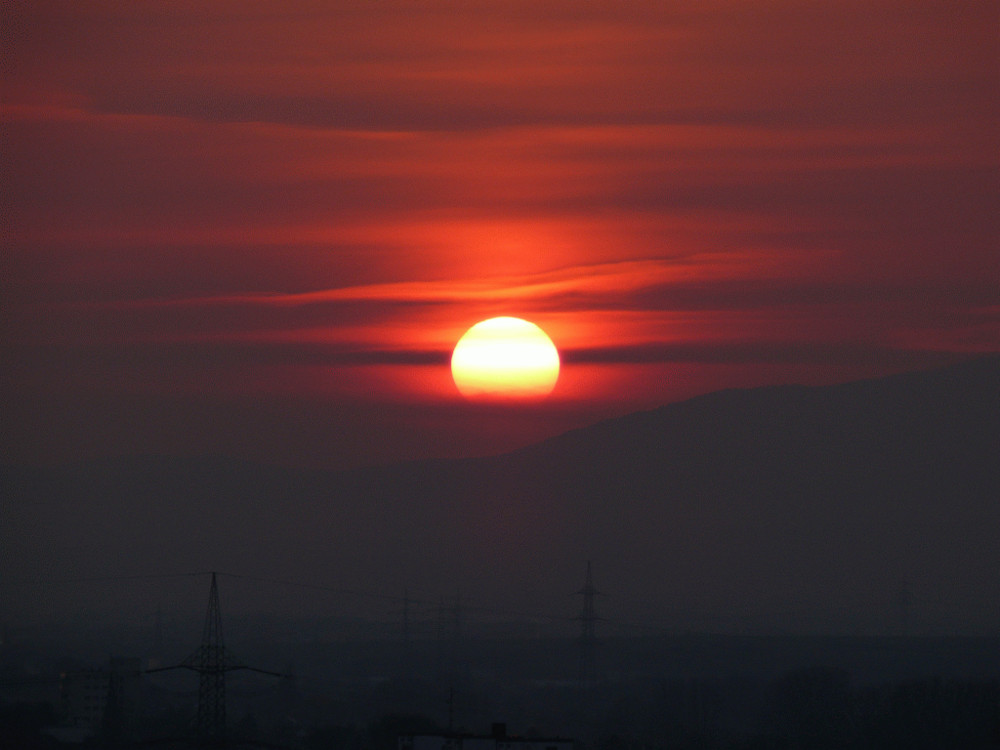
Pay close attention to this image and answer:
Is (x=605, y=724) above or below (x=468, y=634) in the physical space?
below

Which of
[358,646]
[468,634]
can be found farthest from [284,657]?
[468,634]

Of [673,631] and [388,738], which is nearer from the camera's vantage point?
[388,738]

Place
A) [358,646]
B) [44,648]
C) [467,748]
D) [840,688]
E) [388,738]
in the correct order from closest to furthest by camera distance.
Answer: [467,748]
[388,738]
[840,688]
[44,648]
[358,646]

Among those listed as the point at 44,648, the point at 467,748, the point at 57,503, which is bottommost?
the point at 467,748

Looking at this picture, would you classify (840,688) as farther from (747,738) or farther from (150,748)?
(150,748)

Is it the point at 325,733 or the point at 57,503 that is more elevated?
the point at 57,503

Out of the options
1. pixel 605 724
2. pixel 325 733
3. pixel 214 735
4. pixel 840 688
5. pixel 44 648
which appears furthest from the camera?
pixel 44 648

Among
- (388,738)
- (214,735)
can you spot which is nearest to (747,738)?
(388,738)

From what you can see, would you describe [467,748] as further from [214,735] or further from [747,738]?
[747,738]

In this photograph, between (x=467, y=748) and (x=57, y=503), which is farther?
(x=57, y=503)
